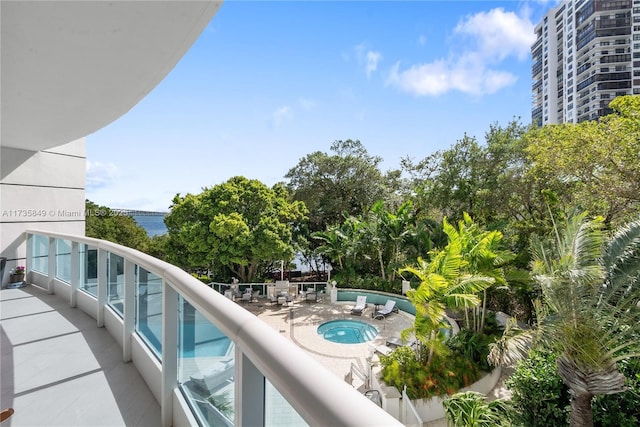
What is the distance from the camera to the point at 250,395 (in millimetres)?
1104

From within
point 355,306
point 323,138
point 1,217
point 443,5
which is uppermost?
point 443,5

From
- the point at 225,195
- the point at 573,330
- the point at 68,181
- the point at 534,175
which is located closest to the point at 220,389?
the point at 573,330

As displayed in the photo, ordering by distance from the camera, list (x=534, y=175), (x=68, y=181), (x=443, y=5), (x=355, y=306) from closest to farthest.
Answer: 1. (x=68, y=181)
2. (x=443, y=5)
3. (x=534, y=175)
4. (x=355, y=306)

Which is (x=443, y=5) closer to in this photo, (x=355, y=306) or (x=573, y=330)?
(x=573, y=330)

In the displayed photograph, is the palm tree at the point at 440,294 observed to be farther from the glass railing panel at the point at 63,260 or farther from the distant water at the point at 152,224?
the distant water at the point at 152,224

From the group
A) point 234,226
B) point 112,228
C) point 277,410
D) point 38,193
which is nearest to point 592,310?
point 277,410

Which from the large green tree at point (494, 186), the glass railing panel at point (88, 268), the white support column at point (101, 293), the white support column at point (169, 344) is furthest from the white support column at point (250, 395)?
the large green tree at point (494, 186)

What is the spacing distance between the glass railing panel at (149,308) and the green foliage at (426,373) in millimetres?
7023

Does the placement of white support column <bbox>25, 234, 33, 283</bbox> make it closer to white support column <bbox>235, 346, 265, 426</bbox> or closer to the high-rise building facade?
white support column <bbox>235, 346, 265, 426</bbox>

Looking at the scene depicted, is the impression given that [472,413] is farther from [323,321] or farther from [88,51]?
[88,51]

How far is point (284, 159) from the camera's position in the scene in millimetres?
23562

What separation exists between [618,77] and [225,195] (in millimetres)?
66131

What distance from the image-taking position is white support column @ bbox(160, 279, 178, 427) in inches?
82.0

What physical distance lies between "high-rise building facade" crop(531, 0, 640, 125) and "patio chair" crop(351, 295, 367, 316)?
A: 192ft
